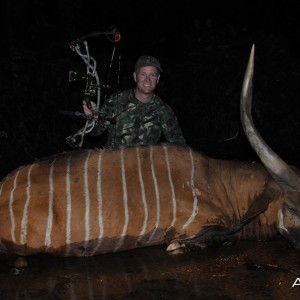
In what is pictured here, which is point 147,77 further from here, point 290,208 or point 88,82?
point 290,208

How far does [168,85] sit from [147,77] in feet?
11.8

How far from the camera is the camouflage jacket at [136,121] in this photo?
14.5 feet

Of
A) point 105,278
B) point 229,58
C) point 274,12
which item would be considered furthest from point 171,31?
point 105,278

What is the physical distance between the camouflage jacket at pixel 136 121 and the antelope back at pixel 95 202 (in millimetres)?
884

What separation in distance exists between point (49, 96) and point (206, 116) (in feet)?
7.82

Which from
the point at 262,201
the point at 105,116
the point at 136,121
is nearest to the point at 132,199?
the point at 105,116

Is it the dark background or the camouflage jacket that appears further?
the dark background

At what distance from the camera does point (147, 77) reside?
4.29 m

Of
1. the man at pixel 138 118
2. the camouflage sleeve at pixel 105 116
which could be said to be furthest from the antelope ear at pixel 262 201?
the camouflage sleeve at pixel 105 116

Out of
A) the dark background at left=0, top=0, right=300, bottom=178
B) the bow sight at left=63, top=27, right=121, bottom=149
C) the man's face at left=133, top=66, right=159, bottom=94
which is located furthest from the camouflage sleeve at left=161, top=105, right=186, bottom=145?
the dark background at left=0, top=0, right=300, bottom=178

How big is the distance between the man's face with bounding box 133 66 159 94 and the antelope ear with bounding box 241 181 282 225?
1377 millimetres

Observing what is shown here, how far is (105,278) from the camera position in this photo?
306cm

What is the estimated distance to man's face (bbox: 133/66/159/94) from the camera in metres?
4.28

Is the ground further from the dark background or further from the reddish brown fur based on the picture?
the dark background
